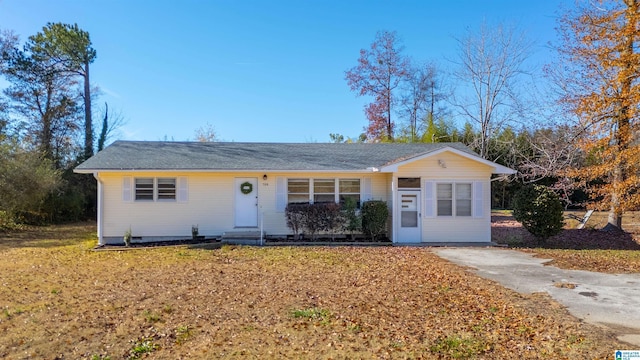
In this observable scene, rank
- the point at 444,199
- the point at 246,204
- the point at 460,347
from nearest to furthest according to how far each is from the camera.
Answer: the point at 460,347, the point at 444,199, the point at 246,204

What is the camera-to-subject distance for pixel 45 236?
15117 mm

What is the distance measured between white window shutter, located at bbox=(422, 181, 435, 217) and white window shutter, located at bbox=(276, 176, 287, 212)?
4.64 meters

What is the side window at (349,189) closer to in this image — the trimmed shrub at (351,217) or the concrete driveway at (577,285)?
the trimmed shrub at (351,217)

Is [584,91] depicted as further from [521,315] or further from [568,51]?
[521,315]

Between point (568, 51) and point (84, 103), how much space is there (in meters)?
26.9

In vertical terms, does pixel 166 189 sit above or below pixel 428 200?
above

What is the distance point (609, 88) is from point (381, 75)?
16614 mm

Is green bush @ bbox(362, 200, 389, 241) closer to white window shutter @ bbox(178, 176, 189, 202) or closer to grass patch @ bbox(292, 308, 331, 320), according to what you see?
white window shutter @ bbox(178, 176, 189, 202)

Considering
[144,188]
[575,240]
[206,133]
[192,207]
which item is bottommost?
[575,240]

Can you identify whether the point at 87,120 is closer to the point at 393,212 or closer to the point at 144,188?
the point at 144,188

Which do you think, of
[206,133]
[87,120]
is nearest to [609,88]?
[87,120]

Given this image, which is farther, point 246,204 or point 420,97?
point 420,97

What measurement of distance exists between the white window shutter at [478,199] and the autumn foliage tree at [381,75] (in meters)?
15.4

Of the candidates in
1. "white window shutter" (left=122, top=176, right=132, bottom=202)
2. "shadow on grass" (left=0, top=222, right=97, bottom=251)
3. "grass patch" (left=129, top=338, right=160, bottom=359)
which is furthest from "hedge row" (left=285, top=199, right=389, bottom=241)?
"grass patch" (left=129, top=338, right=160, bottom=359)
